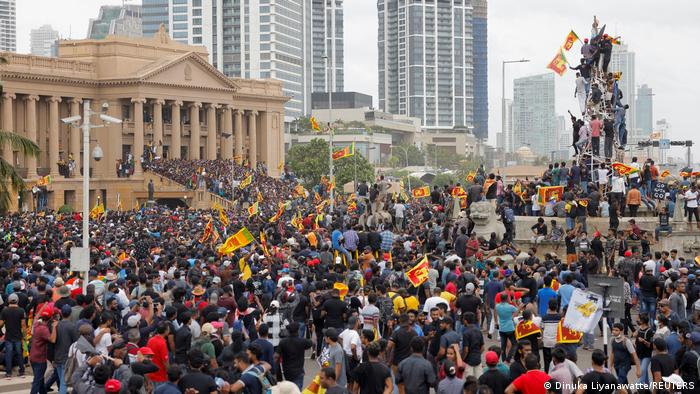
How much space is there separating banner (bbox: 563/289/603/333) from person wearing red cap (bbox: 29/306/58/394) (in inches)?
289

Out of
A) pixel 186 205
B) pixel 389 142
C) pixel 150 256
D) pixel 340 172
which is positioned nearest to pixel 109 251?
pixel 150 256

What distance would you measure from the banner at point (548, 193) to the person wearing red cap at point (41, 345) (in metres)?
19.8

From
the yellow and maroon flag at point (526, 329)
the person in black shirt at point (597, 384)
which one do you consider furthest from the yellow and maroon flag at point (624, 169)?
the person in black shirt at point (597, 384)

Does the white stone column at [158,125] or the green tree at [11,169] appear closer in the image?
the green tree at [11,169]

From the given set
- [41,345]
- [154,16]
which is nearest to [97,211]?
[41,345]

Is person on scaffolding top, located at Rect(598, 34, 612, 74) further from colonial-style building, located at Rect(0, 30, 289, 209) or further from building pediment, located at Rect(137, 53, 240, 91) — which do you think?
building pediment, located at Rect(137, 53, 240, 91)

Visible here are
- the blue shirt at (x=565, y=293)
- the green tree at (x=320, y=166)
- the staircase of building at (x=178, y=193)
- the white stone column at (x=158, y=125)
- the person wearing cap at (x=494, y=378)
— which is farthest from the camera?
the green tree at (x=320, y=166)

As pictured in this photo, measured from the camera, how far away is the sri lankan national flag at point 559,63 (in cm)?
4781

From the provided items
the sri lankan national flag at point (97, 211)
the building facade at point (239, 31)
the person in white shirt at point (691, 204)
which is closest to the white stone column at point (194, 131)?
the sri lankan national flag at point (97, 211)

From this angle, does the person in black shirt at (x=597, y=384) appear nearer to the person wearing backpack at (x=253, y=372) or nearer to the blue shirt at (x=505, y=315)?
the person wearing backpack at (x=253, y=372)

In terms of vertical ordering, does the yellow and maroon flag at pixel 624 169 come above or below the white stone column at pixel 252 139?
below

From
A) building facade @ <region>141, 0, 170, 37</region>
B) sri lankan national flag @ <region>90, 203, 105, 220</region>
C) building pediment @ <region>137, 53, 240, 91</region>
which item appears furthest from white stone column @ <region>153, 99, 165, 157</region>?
building facade @ <region>141, 0, 170, 37</region>

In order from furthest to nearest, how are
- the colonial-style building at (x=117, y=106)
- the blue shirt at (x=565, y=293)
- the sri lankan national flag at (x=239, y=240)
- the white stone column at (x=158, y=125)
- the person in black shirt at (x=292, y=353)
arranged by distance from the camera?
the white stone column at (x=158, y=125) → the colonial-style building at (x=117, y=106) → the sri lankan national flag at (x=239, y=240) → the blue shirt at (x=565, y=293) → the person in black shirt at (x=292, y=353)

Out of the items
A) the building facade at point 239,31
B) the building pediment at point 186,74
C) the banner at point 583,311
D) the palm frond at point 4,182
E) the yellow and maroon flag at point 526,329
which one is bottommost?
the yellow and maroon flag at point 526,329
